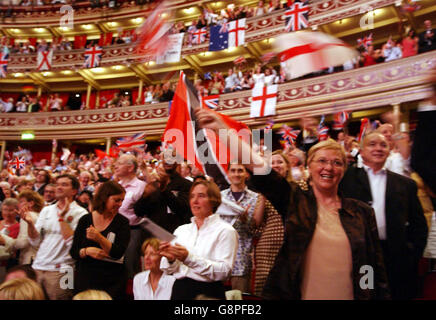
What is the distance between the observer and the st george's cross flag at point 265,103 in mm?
12109

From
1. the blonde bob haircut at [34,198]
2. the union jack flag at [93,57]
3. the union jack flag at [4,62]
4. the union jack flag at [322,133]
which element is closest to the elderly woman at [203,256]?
the blonde bob haircut at [34,198]

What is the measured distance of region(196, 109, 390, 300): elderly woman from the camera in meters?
1.68

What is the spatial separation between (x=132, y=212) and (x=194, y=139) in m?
0.92

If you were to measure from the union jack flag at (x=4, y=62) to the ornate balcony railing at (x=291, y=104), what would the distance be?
6.18 ft

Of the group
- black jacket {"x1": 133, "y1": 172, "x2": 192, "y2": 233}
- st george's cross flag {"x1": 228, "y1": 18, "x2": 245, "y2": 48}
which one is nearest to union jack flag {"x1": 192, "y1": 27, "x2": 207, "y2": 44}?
st george's cross flag {"x1": 228, "y1": 18, "x2": 245, "y2": 48}

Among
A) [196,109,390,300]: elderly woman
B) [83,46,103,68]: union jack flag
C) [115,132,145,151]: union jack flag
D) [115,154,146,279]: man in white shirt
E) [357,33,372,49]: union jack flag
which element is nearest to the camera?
[196,109,390,300]: elderly woman

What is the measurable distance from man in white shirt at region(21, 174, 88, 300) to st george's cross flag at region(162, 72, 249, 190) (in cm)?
115

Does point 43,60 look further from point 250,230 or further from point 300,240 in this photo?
point 300,240

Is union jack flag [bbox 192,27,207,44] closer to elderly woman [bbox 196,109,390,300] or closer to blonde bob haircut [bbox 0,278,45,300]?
elderly woman [bbox 196,109,390,300]

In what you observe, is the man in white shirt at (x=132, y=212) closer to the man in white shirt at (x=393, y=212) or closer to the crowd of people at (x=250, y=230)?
the crowd of people at (x=250, y=230)

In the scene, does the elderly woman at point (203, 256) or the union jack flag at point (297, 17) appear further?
the union jack flag at point (297, 17)

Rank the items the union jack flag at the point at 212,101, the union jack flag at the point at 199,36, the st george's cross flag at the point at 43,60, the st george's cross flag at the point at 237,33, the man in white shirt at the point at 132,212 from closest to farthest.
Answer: the man in white shirt at the point at 132,212
the union jack flag at the point at 212,101
the st george's cross flag at the point at 237,33
the union jack flag at the point at 199,36
the st george's cross flag at the point at 43,60

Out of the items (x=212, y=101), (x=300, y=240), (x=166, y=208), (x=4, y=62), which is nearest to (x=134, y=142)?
(x=166, y=208)
